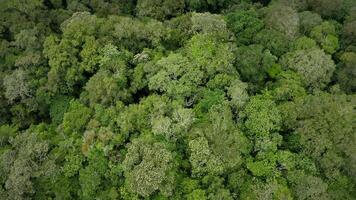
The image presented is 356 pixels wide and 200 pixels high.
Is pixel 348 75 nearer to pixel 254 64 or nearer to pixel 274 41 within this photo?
pixel 274 41

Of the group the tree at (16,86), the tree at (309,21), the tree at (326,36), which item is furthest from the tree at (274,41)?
the tree at (16,86)

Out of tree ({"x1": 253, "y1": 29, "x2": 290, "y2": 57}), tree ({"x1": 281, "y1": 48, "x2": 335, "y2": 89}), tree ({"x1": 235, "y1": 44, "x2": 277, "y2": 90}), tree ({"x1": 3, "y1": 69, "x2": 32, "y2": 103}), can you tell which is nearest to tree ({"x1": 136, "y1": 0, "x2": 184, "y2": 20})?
tree ({"x1": 253, "y1": 29, "x2": 290, "y2": 57})

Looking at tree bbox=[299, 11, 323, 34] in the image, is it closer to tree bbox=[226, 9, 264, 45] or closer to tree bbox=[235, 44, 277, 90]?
tree bbox=[226, 9, 264, 45]

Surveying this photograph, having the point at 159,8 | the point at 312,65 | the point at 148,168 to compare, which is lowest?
the point at 148,168

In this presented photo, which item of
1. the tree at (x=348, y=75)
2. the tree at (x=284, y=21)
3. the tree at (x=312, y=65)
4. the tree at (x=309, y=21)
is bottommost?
the tree at (x=348, y=75)

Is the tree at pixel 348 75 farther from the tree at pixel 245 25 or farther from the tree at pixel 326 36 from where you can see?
the tree at pixel 245 25

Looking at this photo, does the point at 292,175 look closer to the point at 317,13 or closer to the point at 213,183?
the point at 213,183

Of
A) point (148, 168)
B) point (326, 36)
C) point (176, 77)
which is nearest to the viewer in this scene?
point (148, 168)

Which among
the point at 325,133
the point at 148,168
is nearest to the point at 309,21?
the point at 325,133

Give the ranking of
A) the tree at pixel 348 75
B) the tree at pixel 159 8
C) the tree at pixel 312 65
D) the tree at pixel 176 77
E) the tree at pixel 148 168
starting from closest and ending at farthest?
the tree at pixel 148 168 → the tree at pixel 176 77 → the tree at pixel 312 65 → the tree at pixel 348 75 → the tree at pixel 159 8
